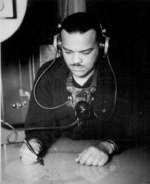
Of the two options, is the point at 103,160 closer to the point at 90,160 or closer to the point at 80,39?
the point at 90,160

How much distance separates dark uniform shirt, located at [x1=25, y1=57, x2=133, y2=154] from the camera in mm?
971

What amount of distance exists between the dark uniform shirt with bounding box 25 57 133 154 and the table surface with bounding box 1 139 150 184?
0.69 feet

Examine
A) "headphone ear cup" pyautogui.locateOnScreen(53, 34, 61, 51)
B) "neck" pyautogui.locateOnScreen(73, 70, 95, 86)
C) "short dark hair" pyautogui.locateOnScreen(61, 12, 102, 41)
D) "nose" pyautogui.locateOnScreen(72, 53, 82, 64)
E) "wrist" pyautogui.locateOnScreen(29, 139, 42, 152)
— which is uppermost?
"short dark hair" pyautogui.locateOnScreen(61, 12, 102, 41)

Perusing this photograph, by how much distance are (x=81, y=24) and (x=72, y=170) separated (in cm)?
47

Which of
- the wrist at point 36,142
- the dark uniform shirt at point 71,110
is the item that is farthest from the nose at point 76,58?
the wrist at point 36,142

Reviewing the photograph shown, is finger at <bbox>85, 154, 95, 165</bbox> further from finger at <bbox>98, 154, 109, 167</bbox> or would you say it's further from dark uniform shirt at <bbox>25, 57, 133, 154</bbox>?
dark uniform shirt at <bbox>25, 57, 133, 154</bbox>

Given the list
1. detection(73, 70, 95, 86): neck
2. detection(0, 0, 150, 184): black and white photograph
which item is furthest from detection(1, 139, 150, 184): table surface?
detection(73, 70, 95, 86): neck

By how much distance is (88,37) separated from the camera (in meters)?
0.86

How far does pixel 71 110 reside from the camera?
3.48 feet

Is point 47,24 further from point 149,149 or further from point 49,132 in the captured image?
point 149,149

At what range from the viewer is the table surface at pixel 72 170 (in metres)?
0.57

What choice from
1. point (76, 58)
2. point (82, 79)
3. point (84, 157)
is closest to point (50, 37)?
point (82, 79)

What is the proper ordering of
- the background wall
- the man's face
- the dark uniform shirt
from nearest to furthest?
the man's face, the dark uniform shirt, the background wall

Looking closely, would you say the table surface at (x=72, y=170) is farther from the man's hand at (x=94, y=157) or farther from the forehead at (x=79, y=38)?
the forehead at (x=79, y=38)
